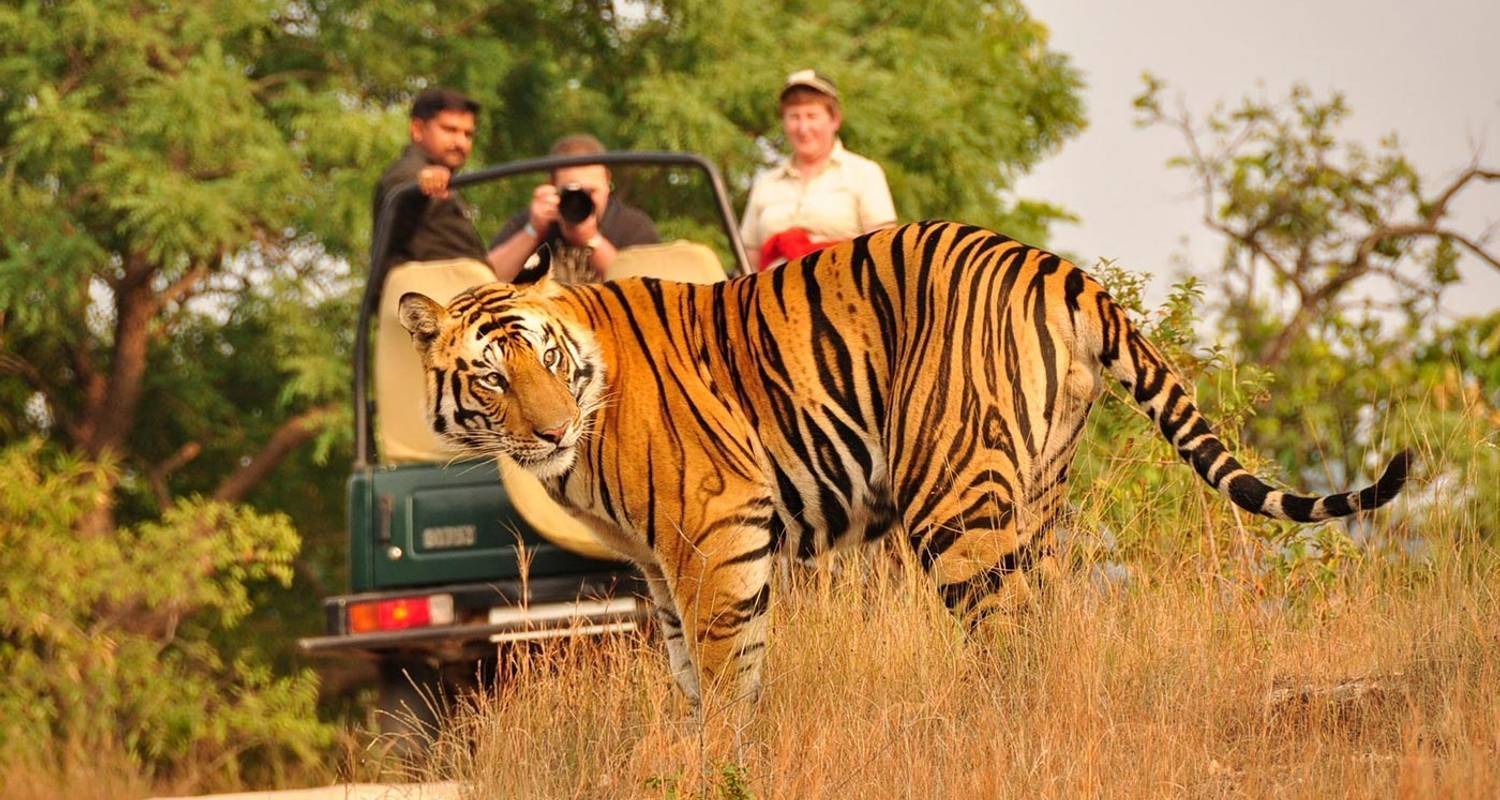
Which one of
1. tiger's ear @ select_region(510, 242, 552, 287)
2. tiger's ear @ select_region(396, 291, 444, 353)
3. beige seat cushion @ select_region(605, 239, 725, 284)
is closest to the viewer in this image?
tiger's ear @ select_region(396, 291, 444, 353)

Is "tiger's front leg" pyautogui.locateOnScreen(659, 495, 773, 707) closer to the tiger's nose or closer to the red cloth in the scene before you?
the tiger's nose

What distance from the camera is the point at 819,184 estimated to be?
7.80m

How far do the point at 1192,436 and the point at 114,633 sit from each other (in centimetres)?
1039

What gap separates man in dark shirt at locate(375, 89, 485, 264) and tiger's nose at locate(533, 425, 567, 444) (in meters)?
2.48

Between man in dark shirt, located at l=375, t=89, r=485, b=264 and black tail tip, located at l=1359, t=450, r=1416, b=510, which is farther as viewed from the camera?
man in dark shirt, located at l=375, t=89, r=485, b=264

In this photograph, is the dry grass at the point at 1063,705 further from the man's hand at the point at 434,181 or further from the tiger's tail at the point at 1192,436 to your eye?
the man's hand at the point at 434,181

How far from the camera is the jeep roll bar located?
7391 millimetres

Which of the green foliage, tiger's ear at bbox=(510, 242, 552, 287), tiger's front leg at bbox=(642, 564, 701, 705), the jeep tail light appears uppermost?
tiger's ear at bbox=(510, 242, 552, 287)

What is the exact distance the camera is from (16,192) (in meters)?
14.5

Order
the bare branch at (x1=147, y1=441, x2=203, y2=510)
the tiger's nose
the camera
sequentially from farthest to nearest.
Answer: the bare branch at (x1=147, y1=441, x2=203, y2=510), the camera, the tiger's nose

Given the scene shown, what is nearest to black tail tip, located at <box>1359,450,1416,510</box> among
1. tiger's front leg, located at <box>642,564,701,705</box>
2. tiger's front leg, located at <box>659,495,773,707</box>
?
tiger's front leg, located at <box>659,495,773,707</box>

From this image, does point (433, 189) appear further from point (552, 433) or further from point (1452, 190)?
point (1452, 190)

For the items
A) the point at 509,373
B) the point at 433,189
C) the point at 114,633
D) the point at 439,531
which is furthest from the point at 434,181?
the point at 114,633

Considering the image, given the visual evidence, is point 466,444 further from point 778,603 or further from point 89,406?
point 89,406
